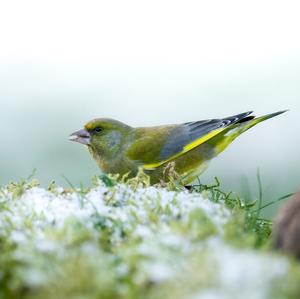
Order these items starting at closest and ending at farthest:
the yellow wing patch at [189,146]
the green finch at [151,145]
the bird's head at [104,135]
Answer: the yellow wing patch at [189,146]
the green finch at [151,145]
the bird's head at [104,135]

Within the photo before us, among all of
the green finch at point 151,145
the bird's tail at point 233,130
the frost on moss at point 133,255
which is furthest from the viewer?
the bird's tail at point 233,130

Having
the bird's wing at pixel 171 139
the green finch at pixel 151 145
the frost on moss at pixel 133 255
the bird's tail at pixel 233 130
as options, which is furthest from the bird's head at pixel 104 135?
the frost on moss at pixel 133 255

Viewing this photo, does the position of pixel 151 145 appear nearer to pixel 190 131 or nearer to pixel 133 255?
pixel 190 131

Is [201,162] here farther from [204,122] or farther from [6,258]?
[6,258]

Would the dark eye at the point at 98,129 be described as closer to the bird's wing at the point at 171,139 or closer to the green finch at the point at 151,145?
the green finch at the point at 151,145

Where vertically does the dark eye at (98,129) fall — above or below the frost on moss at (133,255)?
above

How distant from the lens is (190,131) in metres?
5.77

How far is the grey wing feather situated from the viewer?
5496 millimetres

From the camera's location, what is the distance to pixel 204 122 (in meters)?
5.89

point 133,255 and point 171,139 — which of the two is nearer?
point 133,255

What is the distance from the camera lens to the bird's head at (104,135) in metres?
5.57

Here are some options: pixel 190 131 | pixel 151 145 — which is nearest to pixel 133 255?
pixel 151 145

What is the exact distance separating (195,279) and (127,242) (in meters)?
0.76

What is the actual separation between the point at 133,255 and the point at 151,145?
314cm
